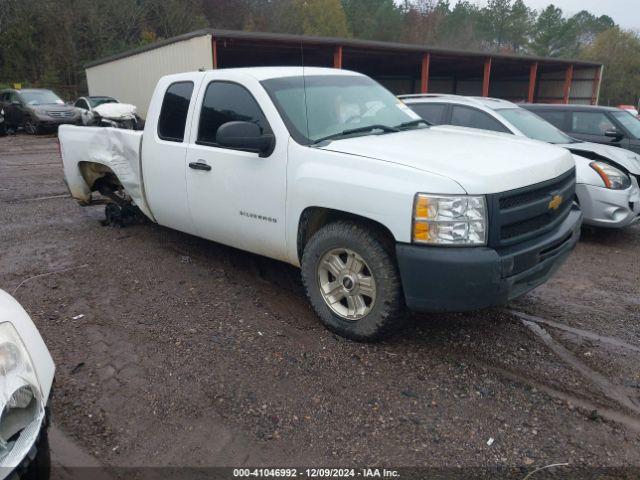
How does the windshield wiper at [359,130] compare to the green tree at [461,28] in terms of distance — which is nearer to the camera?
the windshield wiper at [359,130]

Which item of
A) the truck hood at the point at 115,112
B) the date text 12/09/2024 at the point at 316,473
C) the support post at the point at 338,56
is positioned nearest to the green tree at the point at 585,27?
the support post at the point at 338,56

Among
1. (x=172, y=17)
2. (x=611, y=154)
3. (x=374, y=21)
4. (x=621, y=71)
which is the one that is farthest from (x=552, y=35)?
(x=611, y=154)

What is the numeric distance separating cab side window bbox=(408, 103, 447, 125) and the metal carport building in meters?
8.89

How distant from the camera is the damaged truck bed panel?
18.1 feet

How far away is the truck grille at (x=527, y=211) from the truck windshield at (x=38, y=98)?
850 inches

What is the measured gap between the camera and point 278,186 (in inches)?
158

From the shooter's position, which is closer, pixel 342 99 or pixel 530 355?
pixel 530 355

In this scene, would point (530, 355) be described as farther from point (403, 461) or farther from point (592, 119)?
point (592, 119)

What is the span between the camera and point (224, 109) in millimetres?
4543

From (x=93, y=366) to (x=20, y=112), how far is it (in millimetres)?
21123

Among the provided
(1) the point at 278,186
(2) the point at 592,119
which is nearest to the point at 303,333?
(1) the point at 278,186

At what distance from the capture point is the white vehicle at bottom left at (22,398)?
1946 mm

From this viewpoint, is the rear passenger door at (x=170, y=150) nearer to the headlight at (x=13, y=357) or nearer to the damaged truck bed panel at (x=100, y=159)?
the damaged truck bed panel at (x=100, y=159)

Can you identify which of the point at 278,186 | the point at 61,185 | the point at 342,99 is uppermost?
the point at 342,99
